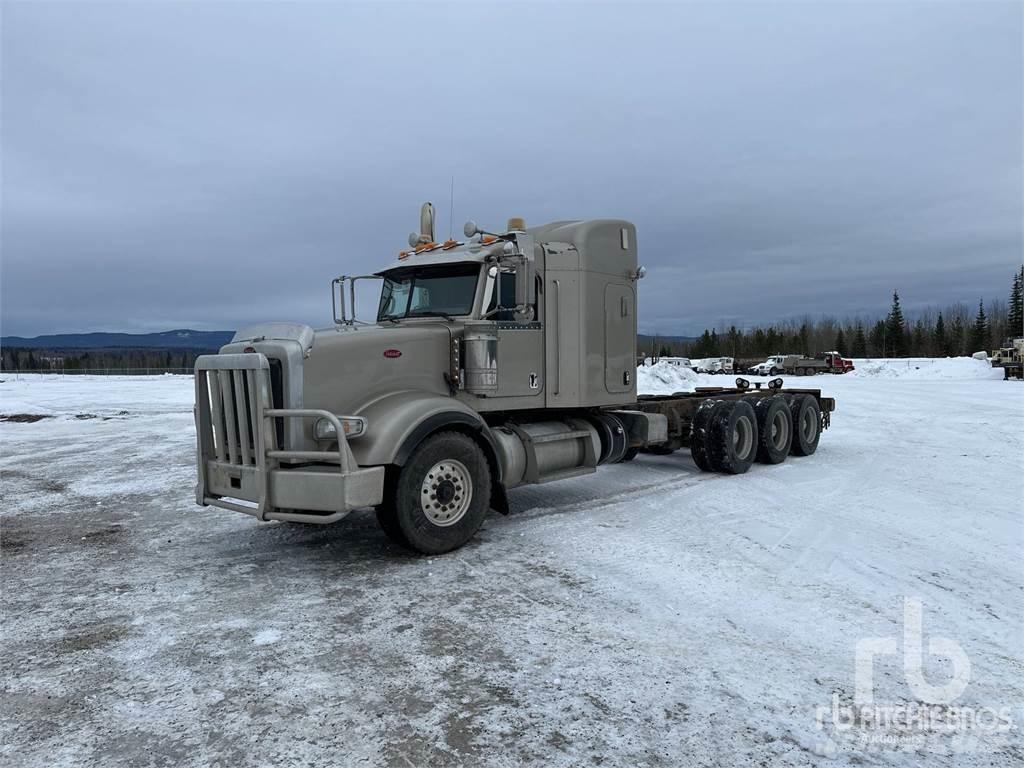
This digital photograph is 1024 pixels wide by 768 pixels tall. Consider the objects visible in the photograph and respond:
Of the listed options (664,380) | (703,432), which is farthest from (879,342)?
(703,432)

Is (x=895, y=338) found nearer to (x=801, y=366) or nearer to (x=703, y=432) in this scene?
(x=801, y=366)

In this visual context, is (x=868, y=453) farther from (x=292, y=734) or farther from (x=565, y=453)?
(x=292, y=734)

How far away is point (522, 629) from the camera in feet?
14.0

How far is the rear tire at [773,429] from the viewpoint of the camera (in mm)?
10523

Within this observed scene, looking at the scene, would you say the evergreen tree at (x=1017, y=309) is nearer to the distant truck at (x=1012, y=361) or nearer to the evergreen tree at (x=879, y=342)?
the evergreen tree at (x=879, y=342)

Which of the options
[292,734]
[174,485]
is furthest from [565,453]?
[174,485]

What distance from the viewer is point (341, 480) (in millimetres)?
5055

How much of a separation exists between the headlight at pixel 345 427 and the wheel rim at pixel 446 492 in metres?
0.71

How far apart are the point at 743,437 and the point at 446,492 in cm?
592

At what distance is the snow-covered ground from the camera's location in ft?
9.98

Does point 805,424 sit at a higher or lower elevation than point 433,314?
lower

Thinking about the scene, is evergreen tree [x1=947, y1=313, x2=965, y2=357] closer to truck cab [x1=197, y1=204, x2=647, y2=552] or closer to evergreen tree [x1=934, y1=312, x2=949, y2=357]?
evergreen tree [x1=934, y1=312, x2=949, y2=357]

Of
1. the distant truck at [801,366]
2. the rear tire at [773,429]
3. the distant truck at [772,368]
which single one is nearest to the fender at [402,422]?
the rear tire at [773,429]

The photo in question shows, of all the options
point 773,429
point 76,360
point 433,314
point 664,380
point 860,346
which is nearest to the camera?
point 433,314
